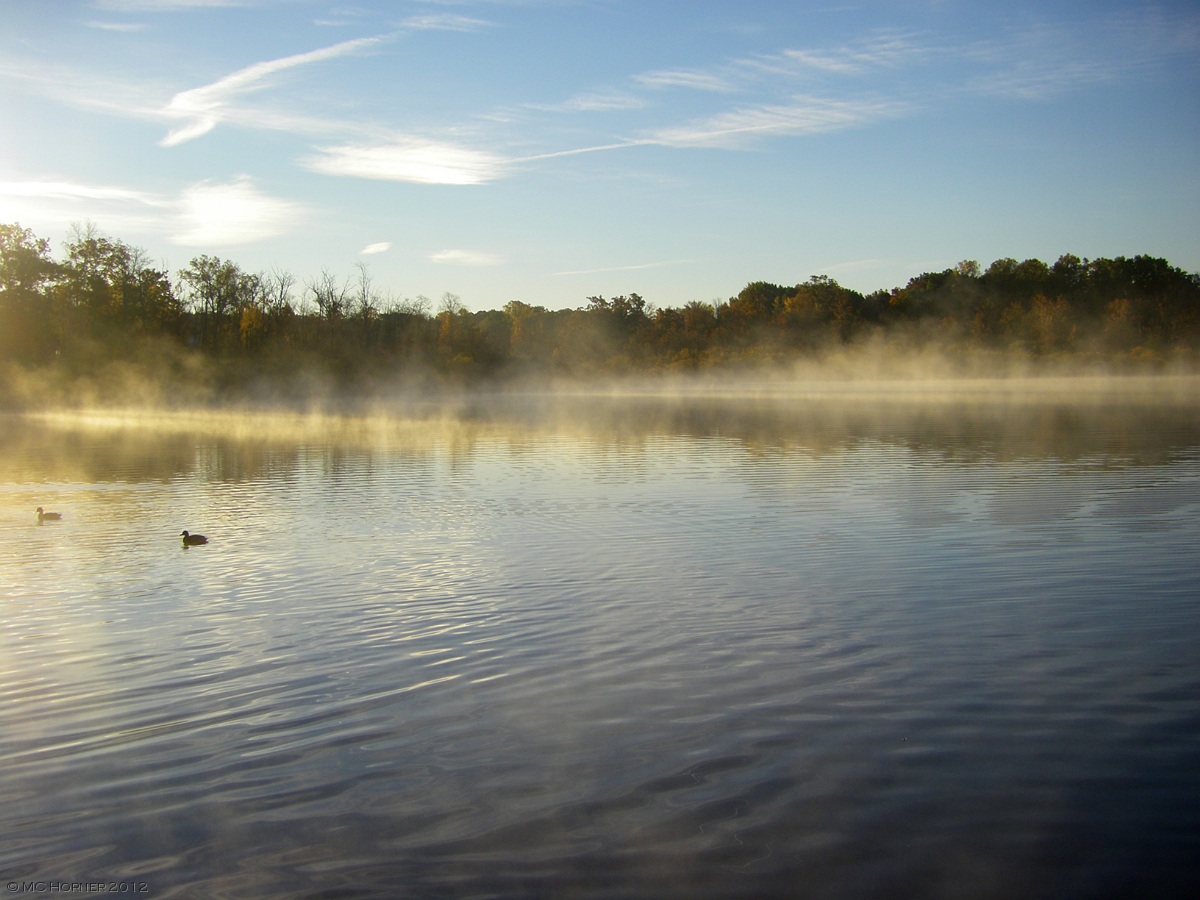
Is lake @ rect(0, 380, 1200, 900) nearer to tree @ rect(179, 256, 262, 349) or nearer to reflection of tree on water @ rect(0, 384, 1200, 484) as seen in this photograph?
reflection of tree on water @ rect(0, 384, 1200, 484)

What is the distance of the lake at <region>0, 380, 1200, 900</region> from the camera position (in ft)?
21.1

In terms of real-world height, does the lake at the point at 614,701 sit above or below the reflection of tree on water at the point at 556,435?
below

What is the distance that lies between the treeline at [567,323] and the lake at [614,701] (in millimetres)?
78528

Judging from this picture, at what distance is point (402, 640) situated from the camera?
1128 cm

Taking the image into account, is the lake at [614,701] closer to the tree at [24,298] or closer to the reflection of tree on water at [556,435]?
the reflection of tree on water at [556,435]

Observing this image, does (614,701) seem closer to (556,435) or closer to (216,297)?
(556,435)

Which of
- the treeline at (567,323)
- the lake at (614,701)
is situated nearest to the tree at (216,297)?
the treeline at (567,323)

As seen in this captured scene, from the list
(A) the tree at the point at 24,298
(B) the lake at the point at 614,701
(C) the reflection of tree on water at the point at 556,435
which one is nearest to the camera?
(B) the lake at the point at 614,701

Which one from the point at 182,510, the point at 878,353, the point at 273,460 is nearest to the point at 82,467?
the point at 273,460

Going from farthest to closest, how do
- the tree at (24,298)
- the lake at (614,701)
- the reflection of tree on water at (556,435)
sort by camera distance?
the tree at (24,298) → the reflection of tree on water at (556,435) → the lake at (614,701)

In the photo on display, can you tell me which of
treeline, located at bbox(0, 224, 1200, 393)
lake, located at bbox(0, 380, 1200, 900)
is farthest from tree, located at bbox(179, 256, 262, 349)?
lake, located at bbox(0, 380, 1200, 900)

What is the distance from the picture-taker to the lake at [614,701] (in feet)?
21.1

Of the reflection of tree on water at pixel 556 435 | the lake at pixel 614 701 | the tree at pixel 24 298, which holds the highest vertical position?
the tree at pixel 24 298

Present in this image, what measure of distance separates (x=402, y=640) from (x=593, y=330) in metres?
165
